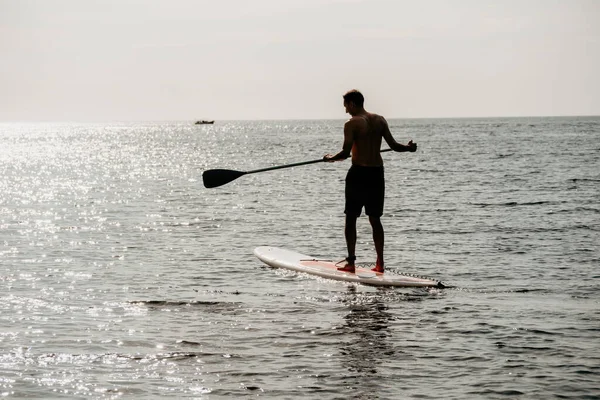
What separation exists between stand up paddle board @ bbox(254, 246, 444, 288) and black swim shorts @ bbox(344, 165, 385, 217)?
853 mm

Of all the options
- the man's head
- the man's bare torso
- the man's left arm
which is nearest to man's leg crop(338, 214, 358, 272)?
the man's bare torso

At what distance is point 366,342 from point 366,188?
3494 millimetres

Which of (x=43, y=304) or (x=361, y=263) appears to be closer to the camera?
(x=43, y=304)

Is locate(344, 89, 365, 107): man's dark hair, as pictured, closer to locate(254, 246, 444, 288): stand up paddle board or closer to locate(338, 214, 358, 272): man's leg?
locate(338, 214, 358, 272): man's leg

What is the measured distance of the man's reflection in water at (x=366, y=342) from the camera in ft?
26.0

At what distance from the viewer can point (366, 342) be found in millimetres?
9227

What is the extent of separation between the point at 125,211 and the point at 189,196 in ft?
21.1

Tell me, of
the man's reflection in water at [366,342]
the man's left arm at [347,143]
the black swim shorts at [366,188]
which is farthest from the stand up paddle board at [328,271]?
the man's left arm at [347,143]

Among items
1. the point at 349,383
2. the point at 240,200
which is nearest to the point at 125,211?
the point at 240,200

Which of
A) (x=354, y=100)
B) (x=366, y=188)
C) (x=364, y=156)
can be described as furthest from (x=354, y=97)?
(x=366, y=188)

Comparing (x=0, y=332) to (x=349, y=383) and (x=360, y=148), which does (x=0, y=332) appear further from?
(x=360, y=148)

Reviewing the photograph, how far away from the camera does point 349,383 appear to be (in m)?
7.82

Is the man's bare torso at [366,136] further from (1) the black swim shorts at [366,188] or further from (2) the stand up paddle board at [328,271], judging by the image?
(2) the stand up paddle board at [328,271]

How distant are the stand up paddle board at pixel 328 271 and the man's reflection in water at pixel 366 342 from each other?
442 mm
